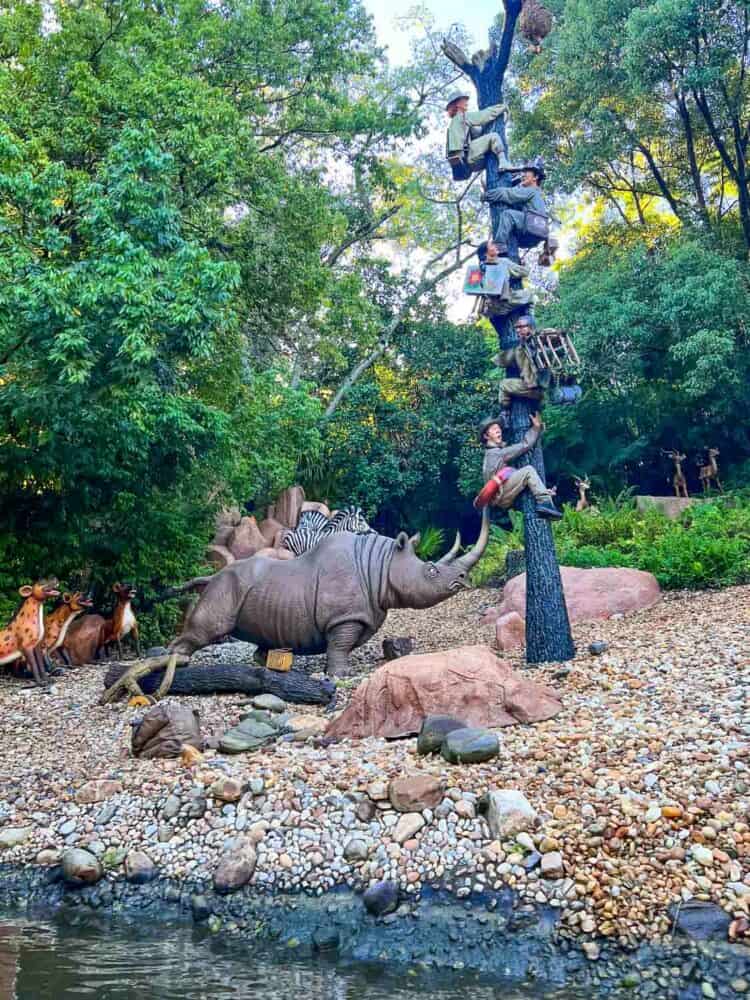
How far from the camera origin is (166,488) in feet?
32.4

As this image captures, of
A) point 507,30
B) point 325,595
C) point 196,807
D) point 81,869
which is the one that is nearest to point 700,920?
point 196,807

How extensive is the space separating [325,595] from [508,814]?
407 cm

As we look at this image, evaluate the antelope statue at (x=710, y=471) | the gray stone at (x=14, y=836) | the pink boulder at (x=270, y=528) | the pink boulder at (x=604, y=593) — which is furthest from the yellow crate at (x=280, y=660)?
the antelope statue at (x=710, y=471)

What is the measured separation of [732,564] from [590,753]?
5400 millimetres

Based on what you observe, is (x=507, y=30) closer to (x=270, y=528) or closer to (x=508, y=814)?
(x=508, y=814)

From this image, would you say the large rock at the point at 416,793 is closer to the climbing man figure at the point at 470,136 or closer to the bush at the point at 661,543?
the climbing man figure at the point at 470,136

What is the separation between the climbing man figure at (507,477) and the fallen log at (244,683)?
6.47 feet

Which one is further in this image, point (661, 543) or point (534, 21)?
point (661, 543)

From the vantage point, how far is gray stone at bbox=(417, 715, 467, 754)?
4605mm

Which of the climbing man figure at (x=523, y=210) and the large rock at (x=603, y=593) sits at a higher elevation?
the climbing man figure at (x=523, y=210)

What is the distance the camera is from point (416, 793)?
4004mm

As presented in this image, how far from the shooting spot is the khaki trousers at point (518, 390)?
23.2ft

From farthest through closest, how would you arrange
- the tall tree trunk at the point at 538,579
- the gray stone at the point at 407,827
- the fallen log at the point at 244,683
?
the tall tree trunk at the point at 538,579 → the fallen log at the point at 244,683 → the gray stone at the point at 407,827

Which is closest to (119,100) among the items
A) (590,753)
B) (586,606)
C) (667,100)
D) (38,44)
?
(38,44)
